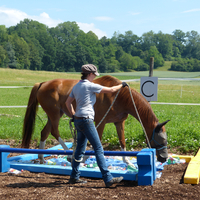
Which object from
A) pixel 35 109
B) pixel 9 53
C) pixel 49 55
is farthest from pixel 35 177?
pixel 49 55

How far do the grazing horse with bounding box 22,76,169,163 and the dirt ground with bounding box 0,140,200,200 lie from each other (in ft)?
3.06

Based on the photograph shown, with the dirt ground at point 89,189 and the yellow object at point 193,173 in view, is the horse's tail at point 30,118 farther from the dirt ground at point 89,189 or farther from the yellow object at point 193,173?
the yellow object at point 193,173

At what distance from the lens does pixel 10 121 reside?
33.1 ft

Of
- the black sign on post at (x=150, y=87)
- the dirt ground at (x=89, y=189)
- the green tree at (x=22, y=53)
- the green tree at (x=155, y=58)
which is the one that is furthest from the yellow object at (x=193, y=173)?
the green tree at (x=155, y=58)

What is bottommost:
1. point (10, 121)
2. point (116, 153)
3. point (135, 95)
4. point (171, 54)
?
point (10, 121)

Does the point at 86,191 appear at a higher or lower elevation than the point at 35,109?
lower

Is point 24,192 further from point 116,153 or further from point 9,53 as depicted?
point 9,53

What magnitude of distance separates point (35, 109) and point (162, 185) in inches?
147

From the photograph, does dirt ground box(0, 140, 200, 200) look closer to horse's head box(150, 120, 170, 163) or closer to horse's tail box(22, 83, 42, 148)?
horse's head box(150, 120, 170, 163)

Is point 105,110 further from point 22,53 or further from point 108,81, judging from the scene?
point 22,53

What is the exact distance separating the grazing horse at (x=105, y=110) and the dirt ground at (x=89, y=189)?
0.93m

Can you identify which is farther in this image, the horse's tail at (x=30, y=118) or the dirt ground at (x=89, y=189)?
the horse's tail at (x=30, y=118)

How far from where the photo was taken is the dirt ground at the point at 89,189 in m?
3.61

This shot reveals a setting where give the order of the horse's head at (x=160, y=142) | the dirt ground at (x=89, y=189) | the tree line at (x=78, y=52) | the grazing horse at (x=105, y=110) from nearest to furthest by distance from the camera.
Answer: the dirt ground at (x=89, y=189) → the horse's head at (x=160, y=142) → the grazing horse at (x=105, y=110) → the tree line at (x=78, y=52)
